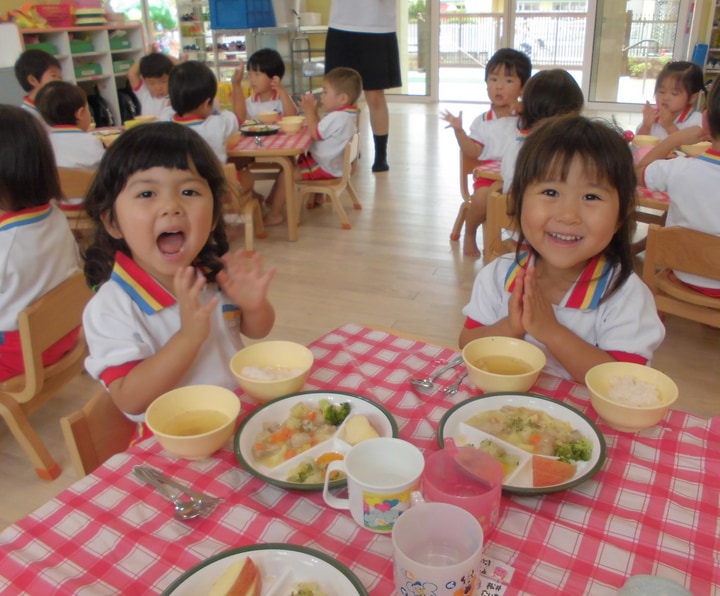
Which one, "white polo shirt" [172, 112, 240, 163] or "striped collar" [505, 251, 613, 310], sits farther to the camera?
"white polo shirt" [172, 112, 240, 163]

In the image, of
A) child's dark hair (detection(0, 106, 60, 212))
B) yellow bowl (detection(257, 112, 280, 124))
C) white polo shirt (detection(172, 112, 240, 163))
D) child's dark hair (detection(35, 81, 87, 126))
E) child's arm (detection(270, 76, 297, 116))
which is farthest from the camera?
child's arm (detection(270, 76, 297, 116))

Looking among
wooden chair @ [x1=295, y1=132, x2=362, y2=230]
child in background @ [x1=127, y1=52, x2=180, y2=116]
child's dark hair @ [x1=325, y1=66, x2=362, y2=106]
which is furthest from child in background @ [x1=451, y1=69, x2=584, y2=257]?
child in background @ [x1=127, y1=52, x2=180, y2=116]

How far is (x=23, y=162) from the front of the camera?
5.70 feet

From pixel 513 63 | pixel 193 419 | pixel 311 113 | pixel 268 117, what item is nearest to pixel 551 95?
pixel 513 63

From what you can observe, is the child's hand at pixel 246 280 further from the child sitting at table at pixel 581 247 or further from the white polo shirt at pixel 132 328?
the child sitting at table at pixel 581 247

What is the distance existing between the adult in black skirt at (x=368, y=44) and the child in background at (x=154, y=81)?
4.00 feet

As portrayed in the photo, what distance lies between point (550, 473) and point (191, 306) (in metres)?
0.61

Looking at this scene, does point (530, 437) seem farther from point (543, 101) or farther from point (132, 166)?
point (543, 101)

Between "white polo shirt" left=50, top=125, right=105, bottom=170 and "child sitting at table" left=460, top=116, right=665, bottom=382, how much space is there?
2.62 metres

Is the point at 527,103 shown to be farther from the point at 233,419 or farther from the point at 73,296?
the point at 233,419

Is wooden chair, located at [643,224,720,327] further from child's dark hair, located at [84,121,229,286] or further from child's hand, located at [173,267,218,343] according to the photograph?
child's hand, located at [173,267,218,343]

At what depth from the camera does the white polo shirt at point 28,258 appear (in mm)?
1719

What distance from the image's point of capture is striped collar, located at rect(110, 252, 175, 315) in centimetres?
114

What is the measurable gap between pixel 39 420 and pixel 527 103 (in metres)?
2.40
